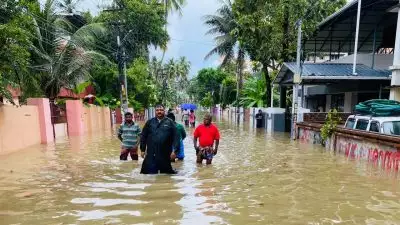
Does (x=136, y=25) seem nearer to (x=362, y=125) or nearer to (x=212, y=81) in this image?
(x=362, y=125)

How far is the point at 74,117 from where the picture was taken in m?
21.4

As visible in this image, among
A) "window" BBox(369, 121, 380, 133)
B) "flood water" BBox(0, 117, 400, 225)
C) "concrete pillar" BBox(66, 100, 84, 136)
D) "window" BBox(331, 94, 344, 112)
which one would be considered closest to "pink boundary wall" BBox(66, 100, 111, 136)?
"concrete pillar" BBox(66, 100, 84, 136)

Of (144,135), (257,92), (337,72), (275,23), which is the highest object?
(275,23)

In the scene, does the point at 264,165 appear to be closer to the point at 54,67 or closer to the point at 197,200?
the point at 197,200

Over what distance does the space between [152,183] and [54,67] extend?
48.8 feet

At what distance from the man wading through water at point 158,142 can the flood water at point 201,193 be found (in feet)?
1.22

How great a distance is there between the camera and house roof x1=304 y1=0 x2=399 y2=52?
19.8m

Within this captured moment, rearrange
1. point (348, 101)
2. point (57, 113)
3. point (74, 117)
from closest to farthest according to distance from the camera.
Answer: point (57, 113) → point (74, 117) → point (348, 101)

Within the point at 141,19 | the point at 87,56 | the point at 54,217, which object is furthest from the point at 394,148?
the point at 141,19

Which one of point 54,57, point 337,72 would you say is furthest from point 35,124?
point 337,72

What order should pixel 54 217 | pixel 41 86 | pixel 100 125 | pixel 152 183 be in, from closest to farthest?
pixel 54 217, pixel 152 183, pixel 41 86, pixel 100 125

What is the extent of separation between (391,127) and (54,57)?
16.8 m

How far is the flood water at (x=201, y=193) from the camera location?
5.41 meters

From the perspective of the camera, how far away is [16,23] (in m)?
11.8
